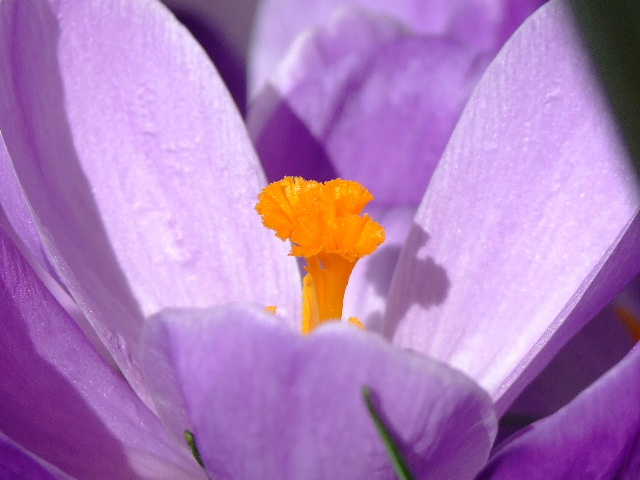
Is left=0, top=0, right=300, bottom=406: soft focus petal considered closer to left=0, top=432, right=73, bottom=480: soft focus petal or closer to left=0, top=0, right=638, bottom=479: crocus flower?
left=0, top=0, right=638, bottom=479: crocus flower

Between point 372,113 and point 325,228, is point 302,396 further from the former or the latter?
point 372,113

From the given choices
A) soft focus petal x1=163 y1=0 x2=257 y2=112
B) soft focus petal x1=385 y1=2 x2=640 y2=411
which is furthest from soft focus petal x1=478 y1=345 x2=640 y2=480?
soft focus petal x1=163 y1=0 x2=257 y2=112

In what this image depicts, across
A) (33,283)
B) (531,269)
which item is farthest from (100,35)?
(531,269)

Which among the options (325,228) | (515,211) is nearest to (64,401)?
(325,228)

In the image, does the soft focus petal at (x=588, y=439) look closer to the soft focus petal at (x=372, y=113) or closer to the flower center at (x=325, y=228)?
the flower center at (x=325, y=228)

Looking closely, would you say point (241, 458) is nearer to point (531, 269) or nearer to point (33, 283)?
point (33, 283)

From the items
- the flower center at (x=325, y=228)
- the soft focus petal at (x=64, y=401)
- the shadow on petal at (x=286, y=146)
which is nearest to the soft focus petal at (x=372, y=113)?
the shadow on petal at (x=286, y=146)
